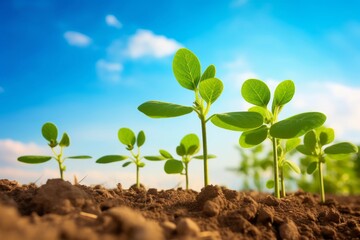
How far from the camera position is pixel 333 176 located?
7316mm

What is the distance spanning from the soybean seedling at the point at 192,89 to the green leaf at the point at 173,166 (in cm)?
48

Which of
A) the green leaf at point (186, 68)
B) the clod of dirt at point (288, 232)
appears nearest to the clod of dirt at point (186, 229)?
the clod of dirt at point (288, 232)

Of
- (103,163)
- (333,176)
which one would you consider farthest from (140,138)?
(333,176)

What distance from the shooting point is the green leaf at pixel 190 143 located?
291cm

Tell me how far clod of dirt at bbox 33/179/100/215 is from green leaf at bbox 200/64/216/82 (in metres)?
1.22

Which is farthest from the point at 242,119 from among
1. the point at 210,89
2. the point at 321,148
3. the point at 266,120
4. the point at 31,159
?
the point at 31,159

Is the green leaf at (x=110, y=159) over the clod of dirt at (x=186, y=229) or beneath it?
over

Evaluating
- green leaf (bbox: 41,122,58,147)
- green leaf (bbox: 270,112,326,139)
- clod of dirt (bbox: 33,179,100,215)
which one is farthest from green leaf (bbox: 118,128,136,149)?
green leaf (bbox: 270,112,326,139)

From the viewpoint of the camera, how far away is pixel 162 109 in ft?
7.54

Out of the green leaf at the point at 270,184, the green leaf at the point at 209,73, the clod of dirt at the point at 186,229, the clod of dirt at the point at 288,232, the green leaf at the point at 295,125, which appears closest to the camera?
the clod of dirt at the point at 186,229

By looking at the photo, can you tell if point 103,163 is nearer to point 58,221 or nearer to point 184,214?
point 184,214

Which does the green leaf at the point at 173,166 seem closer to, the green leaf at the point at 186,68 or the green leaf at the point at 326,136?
the green leaf at the point at 186,68

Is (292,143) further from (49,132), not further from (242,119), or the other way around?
(49,132)

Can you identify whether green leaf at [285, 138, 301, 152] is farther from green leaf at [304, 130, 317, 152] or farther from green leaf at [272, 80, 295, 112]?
green leaf at [272, 80, 295, 112]
